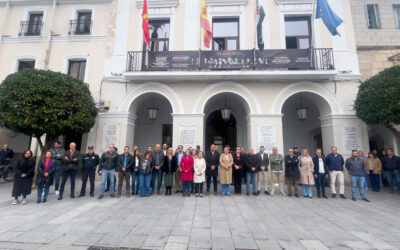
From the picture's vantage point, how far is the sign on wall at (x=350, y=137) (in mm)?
8898

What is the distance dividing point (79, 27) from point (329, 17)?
1302 cm

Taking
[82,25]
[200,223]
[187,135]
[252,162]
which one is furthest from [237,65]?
[82,25]

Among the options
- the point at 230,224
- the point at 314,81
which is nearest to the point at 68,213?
the point at 230,224

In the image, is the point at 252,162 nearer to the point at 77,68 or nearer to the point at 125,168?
the point at 125,168

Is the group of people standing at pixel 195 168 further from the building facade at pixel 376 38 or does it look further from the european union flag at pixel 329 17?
the building facade at pixel 376 38

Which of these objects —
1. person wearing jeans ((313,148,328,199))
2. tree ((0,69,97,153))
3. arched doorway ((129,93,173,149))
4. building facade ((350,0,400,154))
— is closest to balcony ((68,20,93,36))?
tree ((0,69,97,153))

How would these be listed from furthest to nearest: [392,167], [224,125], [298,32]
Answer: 1. [224,125]
2. [298,32]
3. [392,167]

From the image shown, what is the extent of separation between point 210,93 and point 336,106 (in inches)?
237

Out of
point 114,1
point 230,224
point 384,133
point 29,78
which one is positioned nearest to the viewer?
point 230,224

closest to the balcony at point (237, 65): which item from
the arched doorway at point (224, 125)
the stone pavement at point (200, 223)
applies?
the arched doorway at point (224, 125)

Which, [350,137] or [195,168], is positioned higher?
[350,137]

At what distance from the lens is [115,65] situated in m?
10.4

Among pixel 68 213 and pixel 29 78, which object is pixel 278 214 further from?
pixel 29 78

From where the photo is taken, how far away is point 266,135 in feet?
30.3
